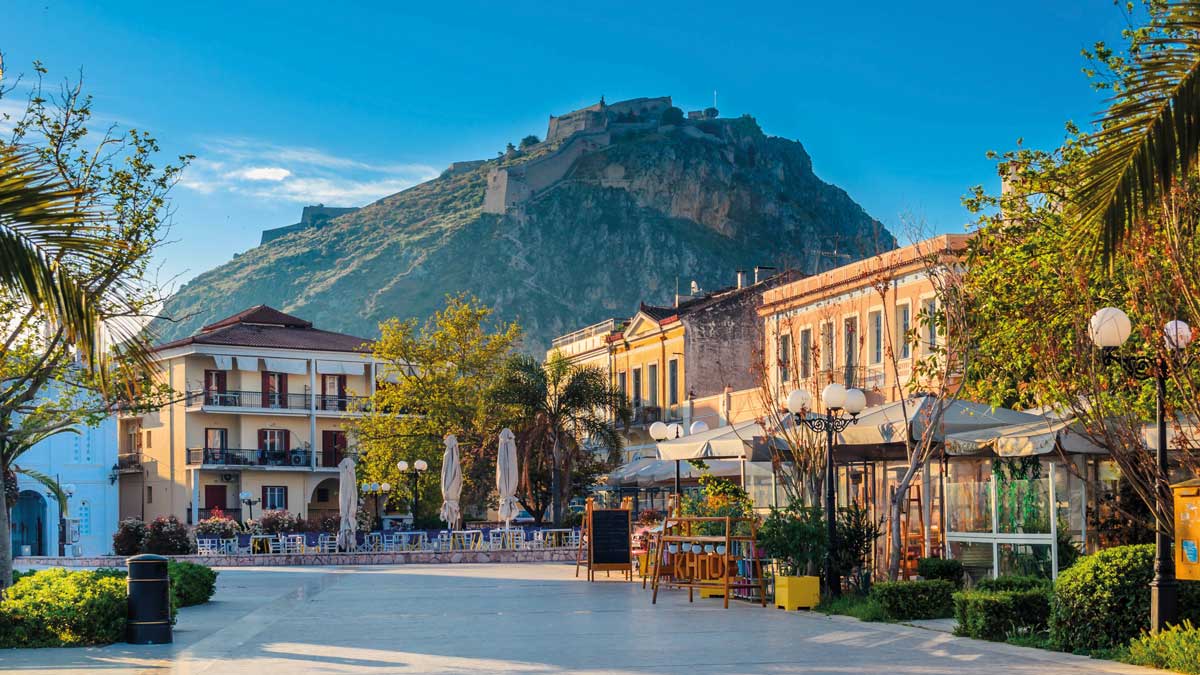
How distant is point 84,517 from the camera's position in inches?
2429

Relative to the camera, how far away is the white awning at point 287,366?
64.6 meters

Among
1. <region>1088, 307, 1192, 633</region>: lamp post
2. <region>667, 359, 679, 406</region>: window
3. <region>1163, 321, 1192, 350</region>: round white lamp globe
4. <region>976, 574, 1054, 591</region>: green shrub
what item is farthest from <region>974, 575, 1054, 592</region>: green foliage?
<region>667, 359, 679, 406</region>: window

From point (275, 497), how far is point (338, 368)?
670cm

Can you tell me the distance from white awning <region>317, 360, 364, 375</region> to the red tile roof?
664 mm

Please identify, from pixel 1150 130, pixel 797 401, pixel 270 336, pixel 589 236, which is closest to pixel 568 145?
pixel 589 236

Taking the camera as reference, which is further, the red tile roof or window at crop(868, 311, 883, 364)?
the red tile roof

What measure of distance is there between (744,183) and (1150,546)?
14601cm

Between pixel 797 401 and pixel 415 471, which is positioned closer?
pixel 797 401

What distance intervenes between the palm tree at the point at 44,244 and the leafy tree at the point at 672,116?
540 feet

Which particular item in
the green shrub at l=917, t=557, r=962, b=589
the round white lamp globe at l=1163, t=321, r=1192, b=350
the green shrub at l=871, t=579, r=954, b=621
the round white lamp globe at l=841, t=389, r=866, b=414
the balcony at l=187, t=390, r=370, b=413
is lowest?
the green shrub at l=871, t=579, r=954, b=621

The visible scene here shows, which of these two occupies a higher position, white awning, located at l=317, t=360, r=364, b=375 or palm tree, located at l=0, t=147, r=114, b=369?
white awning, located at l=317, t=360, r=364, b=375

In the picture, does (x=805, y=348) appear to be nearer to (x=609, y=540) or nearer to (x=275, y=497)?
(x=609, y=540)

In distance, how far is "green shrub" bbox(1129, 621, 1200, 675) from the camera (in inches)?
386

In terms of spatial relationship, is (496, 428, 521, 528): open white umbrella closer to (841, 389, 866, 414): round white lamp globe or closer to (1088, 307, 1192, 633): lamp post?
(841, 389, 866, 414): round white lamp globe
